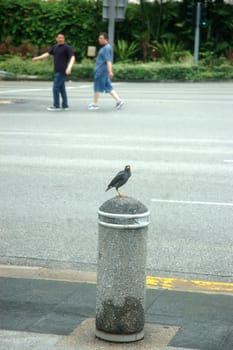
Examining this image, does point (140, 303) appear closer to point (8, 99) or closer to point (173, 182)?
point (173, 182)

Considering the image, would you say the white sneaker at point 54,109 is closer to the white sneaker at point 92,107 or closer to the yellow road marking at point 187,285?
the white sneaker at point 92,107

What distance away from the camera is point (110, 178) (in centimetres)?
1069

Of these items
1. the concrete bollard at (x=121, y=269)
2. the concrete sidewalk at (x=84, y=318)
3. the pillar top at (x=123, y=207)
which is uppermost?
the pillar top at (x=123, y=207)

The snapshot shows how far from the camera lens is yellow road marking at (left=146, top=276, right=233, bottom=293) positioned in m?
6.20

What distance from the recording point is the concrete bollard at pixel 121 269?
4672 millimetres

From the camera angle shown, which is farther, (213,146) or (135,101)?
(135,101)

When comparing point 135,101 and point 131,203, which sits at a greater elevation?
point 131,203

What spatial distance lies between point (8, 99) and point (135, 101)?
12.0ft

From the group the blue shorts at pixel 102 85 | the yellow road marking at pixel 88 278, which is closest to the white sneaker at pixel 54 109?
the blue shorts at pixel 102 85

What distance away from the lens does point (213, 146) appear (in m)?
13.7

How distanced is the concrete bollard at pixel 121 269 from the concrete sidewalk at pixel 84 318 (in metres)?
0.13

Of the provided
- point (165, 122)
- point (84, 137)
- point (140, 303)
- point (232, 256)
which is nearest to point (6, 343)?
point (140, 303)

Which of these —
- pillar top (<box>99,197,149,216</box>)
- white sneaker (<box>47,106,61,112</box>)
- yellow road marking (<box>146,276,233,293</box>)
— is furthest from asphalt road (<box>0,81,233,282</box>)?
pillar top (<box>99,197,149,216</box>)

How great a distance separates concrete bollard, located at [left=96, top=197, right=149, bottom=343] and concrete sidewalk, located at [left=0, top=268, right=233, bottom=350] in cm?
13
